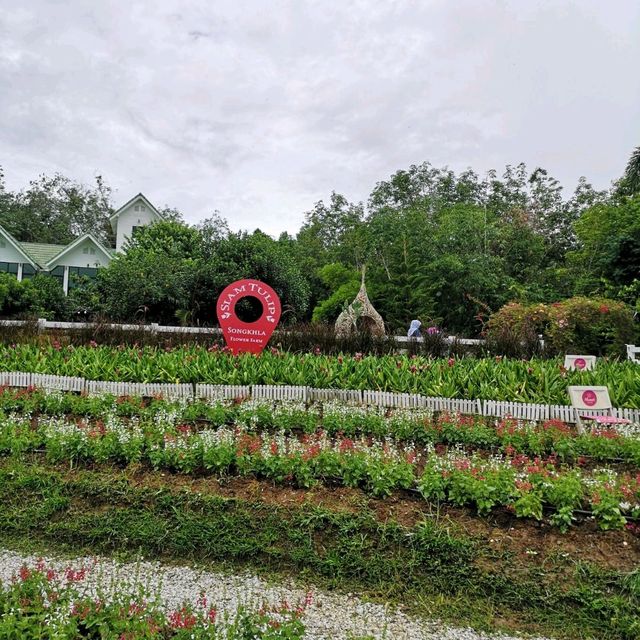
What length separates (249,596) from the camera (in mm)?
2600

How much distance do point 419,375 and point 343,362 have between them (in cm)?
108

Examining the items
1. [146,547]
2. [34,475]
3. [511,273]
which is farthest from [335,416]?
[511,273]

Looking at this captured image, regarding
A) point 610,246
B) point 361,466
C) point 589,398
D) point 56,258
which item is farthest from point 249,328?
point 56,258

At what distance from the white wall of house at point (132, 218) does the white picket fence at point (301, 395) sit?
2192cm

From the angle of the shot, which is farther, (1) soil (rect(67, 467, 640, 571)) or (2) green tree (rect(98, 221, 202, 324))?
(2) green tree (rect(98, 221, 202, 324))

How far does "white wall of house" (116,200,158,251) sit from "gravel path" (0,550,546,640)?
26.3 metres

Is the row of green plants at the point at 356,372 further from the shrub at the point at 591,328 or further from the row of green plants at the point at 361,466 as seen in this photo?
the shrub at the point at 591,328

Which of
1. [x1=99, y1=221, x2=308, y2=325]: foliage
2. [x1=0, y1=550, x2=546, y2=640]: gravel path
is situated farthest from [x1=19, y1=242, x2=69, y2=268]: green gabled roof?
[x1=0, y1=550, x2=546, y2=640]: gravel path

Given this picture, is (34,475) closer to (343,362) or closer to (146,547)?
(146,547)

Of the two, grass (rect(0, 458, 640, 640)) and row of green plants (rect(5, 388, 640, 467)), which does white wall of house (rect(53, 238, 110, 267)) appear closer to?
row of green plants (rect(5, 388, 640, 467))

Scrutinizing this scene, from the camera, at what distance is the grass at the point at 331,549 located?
248cm

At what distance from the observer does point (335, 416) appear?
4992 millimetres

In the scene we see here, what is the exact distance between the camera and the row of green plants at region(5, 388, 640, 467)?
14.4 feet

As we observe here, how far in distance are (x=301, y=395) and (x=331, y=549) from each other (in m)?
3.20
